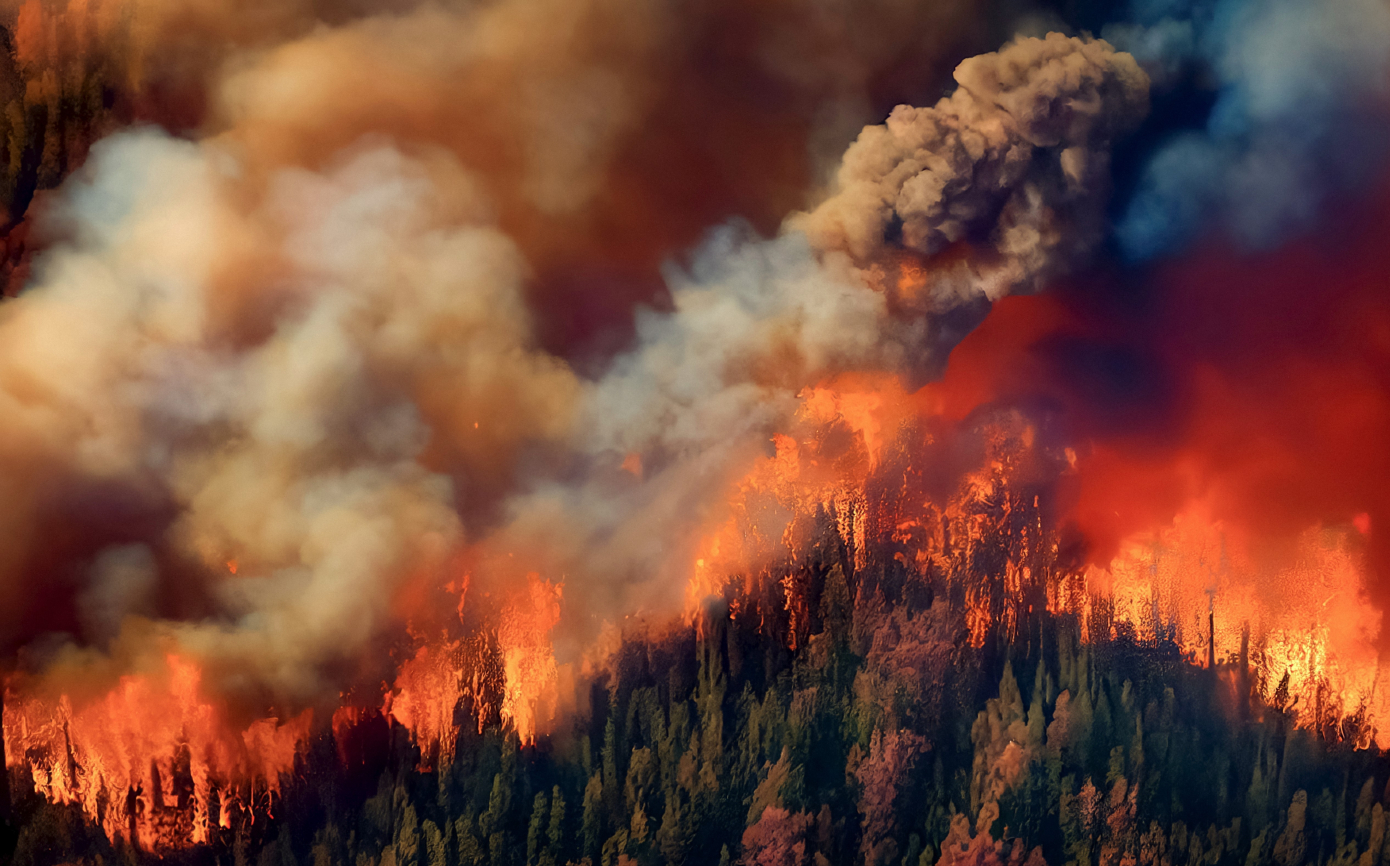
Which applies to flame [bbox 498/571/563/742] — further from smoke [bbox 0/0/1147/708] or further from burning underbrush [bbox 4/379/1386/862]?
smoke [bbox 0/0/1147/708]

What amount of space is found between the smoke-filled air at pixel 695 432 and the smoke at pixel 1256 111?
0.03m

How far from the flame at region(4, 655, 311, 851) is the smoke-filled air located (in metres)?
0.02

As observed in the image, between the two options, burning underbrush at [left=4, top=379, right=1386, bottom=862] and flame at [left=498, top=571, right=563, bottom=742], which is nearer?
burning underbrush at [left=4, top=379, right=1386, bottom=862]

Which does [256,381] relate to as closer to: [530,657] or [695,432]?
[530,657]

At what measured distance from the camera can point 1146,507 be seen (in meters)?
7.33

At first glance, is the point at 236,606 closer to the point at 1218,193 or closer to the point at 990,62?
the point at 990,62

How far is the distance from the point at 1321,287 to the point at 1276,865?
11.6ft

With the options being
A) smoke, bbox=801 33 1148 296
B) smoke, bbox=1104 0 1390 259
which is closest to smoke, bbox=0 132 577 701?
smoke, bbox=801 33 1148 296

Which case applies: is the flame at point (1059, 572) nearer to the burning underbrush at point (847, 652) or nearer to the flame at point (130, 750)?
the burning underbrush at point (847, 652)

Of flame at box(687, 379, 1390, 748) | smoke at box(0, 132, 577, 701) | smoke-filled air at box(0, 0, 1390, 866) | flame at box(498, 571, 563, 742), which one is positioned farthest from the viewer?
flame at box(687, 379, 1390, 748)

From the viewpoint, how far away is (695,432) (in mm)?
6605

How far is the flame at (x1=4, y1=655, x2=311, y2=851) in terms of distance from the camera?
596 centimetres

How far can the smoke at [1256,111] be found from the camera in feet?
23.3

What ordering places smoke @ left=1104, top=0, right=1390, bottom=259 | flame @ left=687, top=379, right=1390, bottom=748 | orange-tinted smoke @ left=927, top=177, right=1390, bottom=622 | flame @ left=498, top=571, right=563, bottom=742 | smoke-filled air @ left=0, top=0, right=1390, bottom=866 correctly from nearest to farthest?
smoke-filled air @ left=0, top=0, right=1390, bottom=866
flame @ left=498, top=571, right=563, bottom=742
flame @ left=687, top=379, right=1390, bottom=748
smoke @ left=1104, top=0, right=1390, bottom=259
orange-tinted smoke @ left=927, top=177, right=1390, bottom=622
